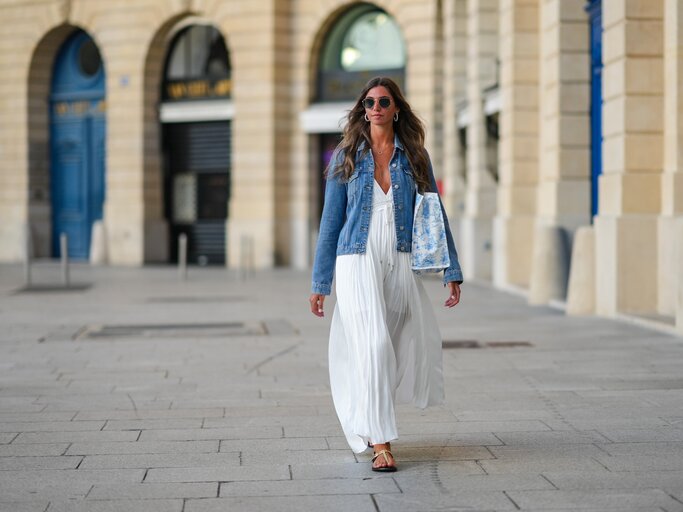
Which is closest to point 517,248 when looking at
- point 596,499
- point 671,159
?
point 671,159

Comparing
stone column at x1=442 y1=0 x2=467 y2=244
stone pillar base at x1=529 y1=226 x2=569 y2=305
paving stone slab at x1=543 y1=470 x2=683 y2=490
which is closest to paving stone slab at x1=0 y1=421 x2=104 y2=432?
paving stone slab at x1=543 y1=470 x2=683 y2=490

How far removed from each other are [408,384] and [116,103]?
25.1 meters

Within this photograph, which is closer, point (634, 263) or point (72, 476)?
point (72, 476)

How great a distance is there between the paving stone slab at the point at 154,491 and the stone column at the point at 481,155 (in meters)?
16.6

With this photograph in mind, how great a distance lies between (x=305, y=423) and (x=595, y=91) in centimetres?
1043

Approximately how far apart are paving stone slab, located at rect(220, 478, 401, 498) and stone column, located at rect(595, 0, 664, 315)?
807cm

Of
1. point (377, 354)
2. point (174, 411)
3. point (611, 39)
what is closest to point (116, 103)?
point (611, 39)

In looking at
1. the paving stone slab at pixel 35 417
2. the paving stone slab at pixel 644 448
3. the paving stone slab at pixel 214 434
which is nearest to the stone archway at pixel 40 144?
the paving stone slab at pixel 35 417

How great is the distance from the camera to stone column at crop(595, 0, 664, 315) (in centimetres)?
1317

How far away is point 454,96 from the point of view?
2439 cm

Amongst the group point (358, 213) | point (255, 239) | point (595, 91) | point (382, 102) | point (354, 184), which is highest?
point (595, 91)

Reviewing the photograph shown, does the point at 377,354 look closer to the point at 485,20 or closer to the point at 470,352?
the point at 470,352

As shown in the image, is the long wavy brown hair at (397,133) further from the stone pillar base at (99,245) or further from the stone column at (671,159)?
the stone pillar base at (99,245)

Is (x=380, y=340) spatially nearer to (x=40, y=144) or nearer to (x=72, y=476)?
(x=72, y=476)
